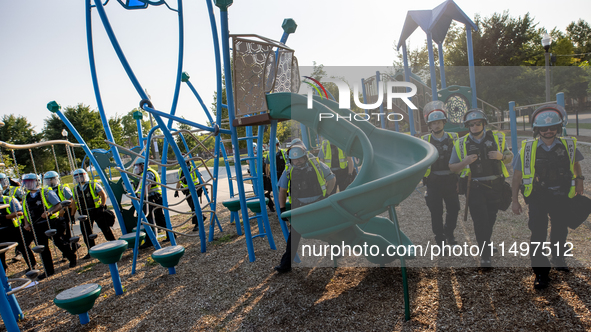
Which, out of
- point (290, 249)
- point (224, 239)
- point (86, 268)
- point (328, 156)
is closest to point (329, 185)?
point (290, 249)

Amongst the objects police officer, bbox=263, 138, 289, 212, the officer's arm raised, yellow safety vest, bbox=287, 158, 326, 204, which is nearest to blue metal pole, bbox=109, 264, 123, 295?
yellow safety vest, bbox=287, 158, 326, 204

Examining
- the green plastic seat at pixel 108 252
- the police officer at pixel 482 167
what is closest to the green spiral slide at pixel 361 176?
the police officer at pixel 482 167

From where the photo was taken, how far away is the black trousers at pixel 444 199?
13.7 ft

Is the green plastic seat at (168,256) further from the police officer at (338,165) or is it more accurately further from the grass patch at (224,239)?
the police officer at (338,165)

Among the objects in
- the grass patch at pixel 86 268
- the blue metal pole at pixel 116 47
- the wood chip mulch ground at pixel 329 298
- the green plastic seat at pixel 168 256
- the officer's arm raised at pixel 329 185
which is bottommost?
the grass patch at pixel 86 268

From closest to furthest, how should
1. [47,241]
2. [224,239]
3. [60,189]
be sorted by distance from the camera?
[47,241] → [60,189] → [224,239]

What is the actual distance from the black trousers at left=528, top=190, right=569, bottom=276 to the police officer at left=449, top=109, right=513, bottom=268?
452 mm

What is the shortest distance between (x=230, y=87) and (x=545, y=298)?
12.7 ft

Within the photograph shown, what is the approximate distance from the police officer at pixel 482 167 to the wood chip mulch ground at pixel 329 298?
1.75 feet

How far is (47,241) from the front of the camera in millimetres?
5492

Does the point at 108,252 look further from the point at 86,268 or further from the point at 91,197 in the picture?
A: the point at 91,197

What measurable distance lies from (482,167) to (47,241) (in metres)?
6.56

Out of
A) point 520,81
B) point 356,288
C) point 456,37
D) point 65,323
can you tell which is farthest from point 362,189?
point 456,37

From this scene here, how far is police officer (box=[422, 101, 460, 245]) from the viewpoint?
417 cm
